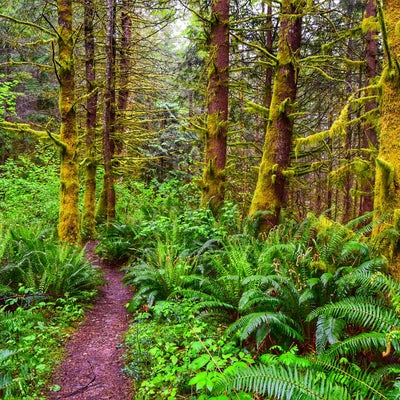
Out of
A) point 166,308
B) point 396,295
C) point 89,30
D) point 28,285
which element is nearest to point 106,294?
point 28,285

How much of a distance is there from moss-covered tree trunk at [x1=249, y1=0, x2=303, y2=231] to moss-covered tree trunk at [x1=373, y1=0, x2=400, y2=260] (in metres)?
2.77

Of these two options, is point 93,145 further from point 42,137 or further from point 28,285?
point 28,285

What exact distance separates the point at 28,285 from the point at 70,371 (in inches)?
79.6

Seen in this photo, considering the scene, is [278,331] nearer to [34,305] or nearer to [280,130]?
[34,305]

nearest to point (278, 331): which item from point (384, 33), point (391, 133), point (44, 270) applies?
point (391, 133)

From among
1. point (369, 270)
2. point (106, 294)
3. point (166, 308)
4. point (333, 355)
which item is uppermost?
point (369, 270)

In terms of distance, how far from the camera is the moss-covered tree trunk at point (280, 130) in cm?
689

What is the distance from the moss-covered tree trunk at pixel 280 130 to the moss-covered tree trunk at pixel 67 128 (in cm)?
425

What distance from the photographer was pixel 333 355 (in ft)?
9.83

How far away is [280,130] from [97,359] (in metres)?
5.43

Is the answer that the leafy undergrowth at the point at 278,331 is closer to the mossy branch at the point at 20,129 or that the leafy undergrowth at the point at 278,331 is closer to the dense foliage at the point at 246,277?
the dense foliage at the point at 246,277

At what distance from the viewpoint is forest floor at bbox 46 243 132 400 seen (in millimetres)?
3572

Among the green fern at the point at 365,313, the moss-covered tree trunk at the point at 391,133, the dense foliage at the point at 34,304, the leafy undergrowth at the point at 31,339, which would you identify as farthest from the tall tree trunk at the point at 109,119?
the green fern at the point at 365,313

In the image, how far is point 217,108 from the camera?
8633mm
